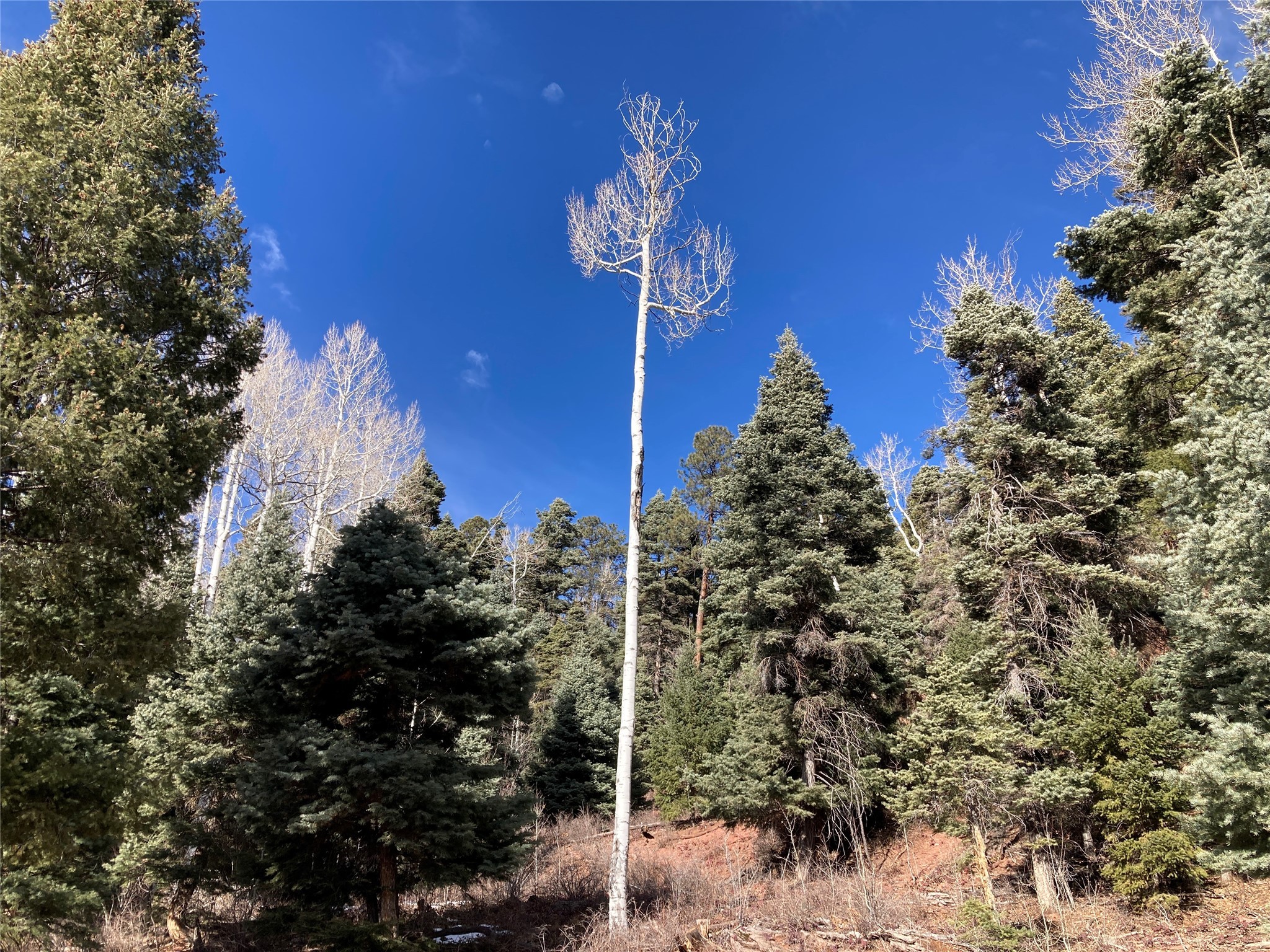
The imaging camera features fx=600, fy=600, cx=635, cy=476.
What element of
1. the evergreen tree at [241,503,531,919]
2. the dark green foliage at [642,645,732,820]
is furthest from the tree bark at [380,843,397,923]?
the dark green foliage at [642,645,732,820]

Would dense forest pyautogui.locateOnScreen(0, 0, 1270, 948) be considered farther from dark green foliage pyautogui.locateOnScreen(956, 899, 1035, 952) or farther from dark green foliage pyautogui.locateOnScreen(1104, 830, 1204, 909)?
dark green foliage pyautogui.locateOnScreen(956, 899, 1035, 952)

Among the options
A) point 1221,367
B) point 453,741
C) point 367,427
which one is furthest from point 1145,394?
point 367,427

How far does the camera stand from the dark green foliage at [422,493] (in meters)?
23.1

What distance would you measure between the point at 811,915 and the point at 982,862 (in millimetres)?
2817

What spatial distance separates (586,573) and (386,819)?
30472mm

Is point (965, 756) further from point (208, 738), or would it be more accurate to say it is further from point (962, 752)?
point (208, 738)

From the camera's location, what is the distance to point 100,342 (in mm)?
5160

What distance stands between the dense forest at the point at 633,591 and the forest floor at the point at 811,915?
57 cm

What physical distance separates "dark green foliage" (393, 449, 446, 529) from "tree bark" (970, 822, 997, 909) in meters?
18.6

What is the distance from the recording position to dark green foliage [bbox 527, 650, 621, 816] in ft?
69.6

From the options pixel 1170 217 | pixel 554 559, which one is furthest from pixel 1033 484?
pixel 554 559

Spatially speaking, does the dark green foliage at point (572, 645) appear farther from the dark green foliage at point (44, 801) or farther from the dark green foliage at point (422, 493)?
the dark green foliage at point (44, 801)

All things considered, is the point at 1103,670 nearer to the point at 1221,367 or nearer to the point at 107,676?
the point at 1221,367

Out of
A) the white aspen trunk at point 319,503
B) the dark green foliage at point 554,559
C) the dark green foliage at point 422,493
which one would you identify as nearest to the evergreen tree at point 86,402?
the white aspen trunk at point 319,503
